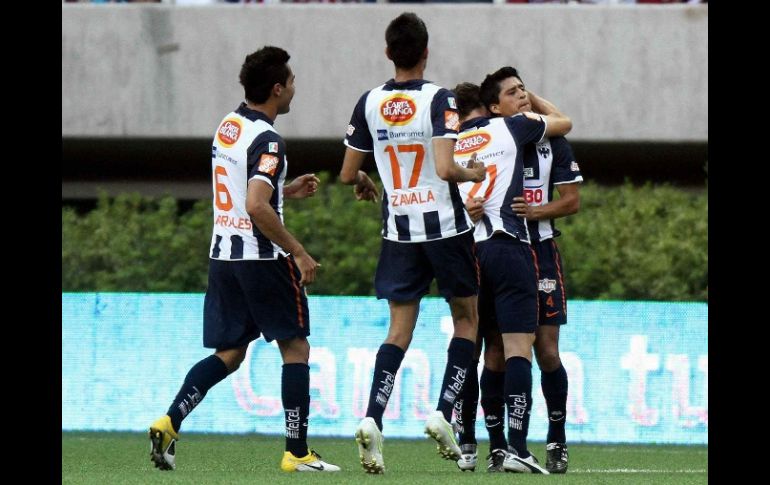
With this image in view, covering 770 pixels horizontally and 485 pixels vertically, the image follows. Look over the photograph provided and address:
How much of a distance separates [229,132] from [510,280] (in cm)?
172

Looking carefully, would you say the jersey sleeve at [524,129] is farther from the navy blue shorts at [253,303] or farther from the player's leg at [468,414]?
the navy blue shorts at [253,303]

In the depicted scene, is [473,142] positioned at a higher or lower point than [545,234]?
higher

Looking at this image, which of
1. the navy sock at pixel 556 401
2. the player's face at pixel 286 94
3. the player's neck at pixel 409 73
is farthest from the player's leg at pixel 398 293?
the navy sock at pixel 556 401

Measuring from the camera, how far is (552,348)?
7.83 meters

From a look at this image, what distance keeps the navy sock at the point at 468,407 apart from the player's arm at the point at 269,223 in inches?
52.4

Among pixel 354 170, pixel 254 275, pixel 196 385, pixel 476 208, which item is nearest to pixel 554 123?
pixel 476 208

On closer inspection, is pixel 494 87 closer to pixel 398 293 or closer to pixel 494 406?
pixel 398 293

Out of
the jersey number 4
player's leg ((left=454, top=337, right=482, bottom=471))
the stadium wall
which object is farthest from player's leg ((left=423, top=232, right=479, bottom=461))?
the stadium wall

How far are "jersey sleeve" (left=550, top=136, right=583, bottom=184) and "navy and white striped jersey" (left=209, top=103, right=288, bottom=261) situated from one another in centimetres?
168

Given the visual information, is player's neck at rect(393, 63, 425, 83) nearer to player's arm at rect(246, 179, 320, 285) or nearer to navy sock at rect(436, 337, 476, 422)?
player's arm at rect(246, 179, 320, 285)
